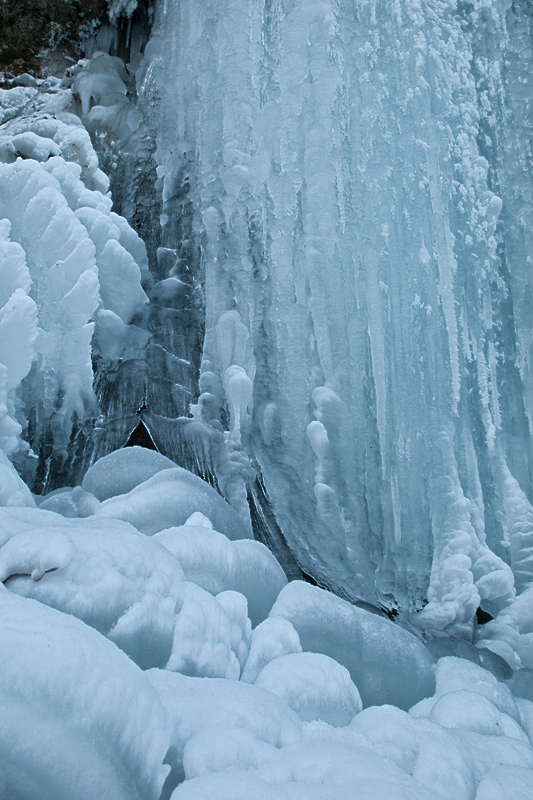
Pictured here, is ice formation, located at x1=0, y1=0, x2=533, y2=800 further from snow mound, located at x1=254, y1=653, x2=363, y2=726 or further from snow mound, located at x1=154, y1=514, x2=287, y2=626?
snow mound, located at x1=254, y1=653, x2=363, y2=726

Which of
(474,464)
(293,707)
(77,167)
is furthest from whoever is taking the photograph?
(77,167)

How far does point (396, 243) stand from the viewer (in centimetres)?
313

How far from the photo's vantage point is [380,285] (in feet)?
10.2

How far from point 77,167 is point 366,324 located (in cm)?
180

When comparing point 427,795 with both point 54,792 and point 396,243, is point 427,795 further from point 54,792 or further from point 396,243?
point 396,243

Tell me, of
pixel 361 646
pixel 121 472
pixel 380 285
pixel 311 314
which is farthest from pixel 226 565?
pixel 380 285

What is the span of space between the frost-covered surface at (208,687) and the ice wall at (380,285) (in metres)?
0.91

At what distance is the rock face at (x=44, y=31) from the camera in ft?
14.1

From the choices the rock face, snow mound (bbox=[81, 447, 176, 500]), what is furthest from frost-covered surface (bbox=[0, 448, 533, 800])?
the rock face

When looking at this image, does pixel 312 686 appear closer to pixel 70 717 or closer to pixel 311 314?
pixel 70 717

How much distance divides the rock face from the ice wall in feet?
4.70

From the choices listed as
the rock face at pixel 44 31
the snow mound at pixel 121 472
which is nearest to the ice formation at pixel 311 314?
the snow mound at pixel 121 472

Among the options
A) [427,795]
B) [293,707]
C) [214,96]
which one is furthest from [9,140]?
[427,795]

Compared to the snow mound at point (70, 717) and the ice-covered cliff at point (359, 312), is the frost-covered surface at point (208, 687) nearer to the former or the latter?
the snow mound at point (70, 717)
